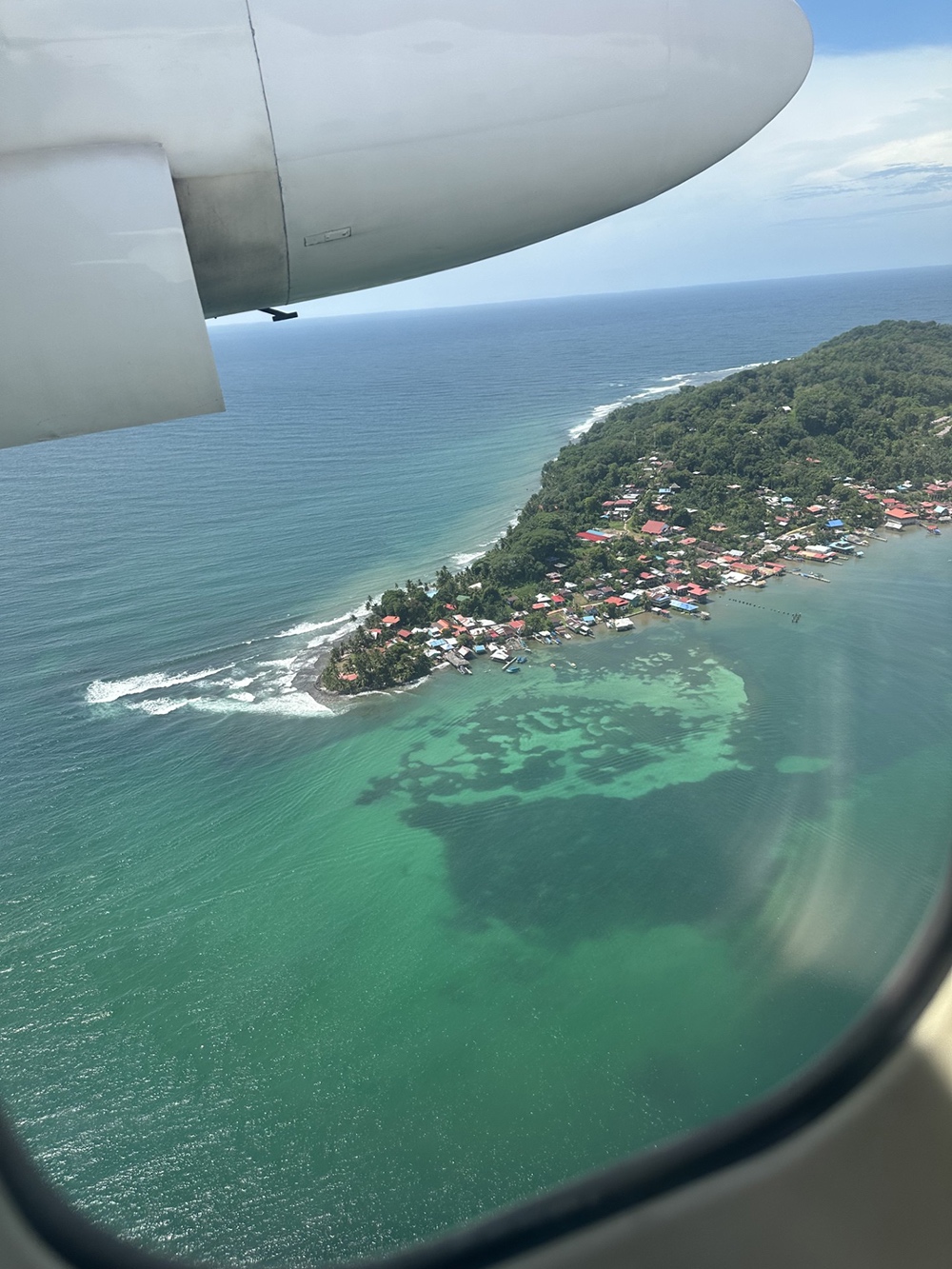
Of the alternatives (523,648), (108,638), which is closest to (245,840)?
(523,648)

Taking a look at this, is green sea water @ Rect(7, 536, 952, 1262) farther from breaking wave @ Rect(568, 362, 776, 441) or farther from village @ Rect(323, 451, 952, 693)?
breaking wave @ Rect(568, 362, 776, 441)

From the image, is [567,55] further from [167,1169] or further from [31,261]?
[167,1169]

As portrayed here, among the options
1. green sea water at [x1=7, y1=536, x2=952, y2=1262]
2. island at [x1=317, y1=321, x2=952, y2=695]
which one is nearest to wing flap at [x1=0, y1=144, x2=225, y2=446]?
green sea water at [x1=7, y1=536, x2=952, y2=1262]

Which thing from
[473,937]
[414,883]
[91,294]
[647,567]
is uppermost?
[91,294]

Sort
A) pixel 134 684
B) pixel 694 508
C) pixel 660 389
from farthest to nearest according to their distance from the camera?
pixel 660 389
pixel 694 508
pixel 134 684

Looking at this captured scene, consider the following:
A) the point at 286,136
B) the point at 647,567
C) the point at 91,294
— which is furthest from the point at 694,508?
the point at 91,294

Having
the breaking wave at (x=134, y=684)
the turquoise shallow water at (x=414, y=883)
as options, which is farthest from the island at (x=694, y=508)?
the breaking wave at (x=134, y=684)

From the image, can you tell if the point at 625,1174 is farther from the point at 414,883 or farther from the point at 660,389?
the point at 660,389
